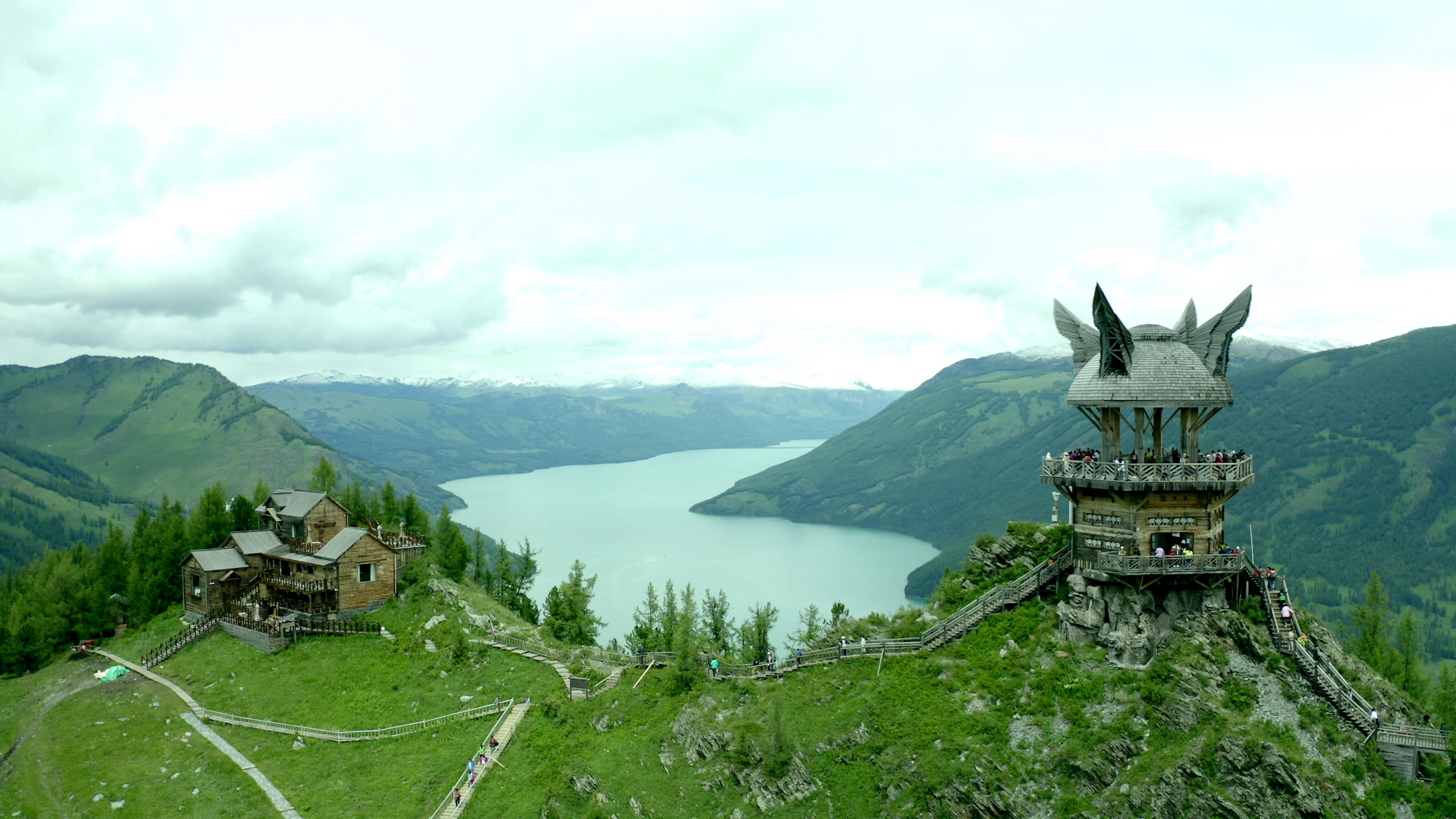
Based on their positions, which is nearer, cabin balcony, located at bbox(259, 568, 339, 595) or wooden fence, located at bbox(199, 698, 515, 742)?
wooden fence, located at bbox(199, 698, 515, 742)

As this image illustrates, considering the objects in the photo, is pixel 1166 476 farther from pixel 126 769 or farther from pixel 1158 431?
pixel 126 769

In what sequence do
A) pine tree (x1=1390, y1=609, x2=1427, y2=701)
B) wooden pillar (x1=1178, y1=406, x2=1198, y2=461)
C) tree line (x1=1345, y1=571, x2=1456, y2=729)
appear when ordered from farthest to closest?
tree line (x1=1345, y1=571, x2=1456, y2=729), pine tree (x1=1390, y1=609, x2=1427, y2=701), wooden pillar (x1=1178, y1=406, x2=1198, y2=461)

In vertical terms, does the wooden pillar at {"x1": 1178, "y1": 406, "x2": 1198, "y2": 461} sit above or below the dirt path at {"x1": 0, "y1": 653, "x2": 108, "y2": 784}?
above

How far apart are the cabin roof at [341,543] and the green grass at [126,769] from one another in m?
14.2

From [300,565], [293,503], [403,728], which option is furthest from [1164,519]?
[293,503]

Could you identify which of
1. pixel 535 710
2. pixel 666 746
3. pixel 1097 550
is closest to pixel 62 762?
pixel 535 710

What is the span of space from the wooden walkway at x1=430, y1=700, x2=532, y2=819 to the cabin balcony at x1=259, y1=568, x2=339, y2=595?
26129 mm

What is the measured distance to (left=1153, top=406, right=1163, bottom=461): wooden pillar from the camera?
4047cm

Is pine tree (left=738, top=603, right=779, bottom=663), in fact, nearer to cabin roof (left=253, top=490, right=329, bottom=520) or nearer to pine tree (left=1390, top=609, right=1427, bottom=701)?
cabin roof (left=253, top=490, right=329, bottom=520)

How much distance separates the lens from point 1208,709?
34.2 m

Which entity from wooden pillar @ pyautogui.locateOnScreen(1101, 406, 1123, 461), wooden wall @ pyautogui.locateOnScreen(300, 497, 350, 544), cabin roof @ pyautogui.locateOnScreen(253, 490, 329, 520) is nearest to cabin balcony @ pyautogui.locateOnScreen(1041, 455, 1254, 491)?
wooden pillar @ pyautogui.locateOnScreen(1101, 406, 1123, 461)

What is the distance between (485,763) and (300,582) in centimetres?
3355

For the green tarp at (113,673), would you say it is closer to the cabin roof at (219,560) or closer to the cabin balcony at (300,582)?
the cabin roof at (219,560)

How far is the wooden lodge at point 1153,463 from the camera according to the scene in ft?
126
